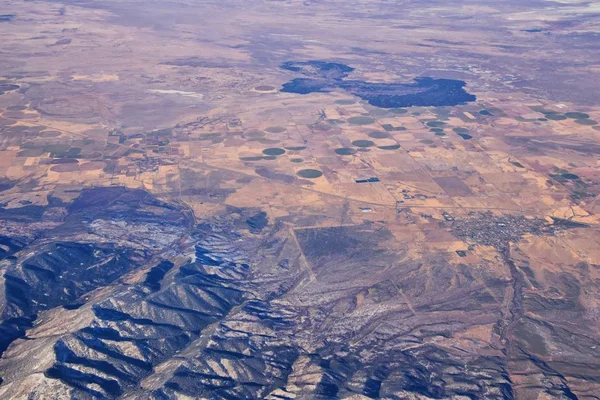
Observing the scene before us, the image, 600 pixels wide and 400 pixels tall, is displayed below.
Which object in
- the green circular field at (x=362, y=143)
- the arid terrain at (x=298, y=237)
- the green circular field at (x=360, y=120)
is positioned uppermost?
the green circular field at (x=360, y=120)

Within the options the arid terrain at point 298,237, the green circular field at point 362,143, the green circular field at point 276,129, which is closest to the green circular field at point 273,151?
the arid terrain at point 298,237

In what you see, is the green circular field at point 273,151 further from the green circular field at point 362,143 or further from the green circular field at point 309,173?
the green circular field at point 362,143

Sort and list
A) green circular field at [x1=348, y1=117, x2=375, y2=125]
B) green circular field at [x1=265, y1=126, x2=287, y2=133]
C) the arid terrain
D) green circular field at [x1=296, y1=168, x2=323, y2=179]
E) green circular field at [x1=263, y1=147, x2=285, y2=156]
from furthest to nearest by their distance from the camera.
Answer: green circular field at [x1=348, y1=117, x2=375, y2=125] → green circular field at [x1=265, y1=126, x2=287, y2=133] → green circular field at [x1=263, y1=147, x2=285, y2=156] → green circular field at [x1=296, y1=168, x2=323, y2=179] → the arid terrain

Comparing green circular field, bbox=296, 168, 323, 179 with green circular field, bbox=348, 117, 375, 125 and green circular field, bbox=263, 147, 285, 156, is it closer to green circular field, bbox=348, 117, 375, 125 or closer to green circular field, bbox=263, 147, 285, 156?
green circular field, bbox=263, 147, 285, 156

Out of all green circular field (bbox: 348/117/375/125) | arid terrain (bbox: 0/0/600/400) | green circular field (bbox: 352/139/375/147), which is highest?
→ green circular field (bbox: 348/117/375/125)

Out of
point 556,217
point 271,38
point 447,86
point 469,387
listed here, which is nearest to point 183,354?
point 469,387

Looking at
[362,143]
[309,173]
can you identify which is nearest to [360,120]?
[362,143]

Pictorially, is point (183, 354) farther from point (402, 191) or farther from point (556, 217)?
point (556, 217)

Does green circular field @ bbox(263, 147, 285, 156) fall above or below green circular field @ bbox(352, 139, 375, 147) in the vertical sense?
below

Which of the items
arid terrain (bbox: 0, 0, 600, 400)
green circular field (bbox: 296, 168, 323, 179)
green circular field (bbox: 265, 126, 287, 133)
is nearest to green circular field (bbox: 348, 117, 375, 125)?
arid terrain (bbox: 0, 0, 600, 400)
